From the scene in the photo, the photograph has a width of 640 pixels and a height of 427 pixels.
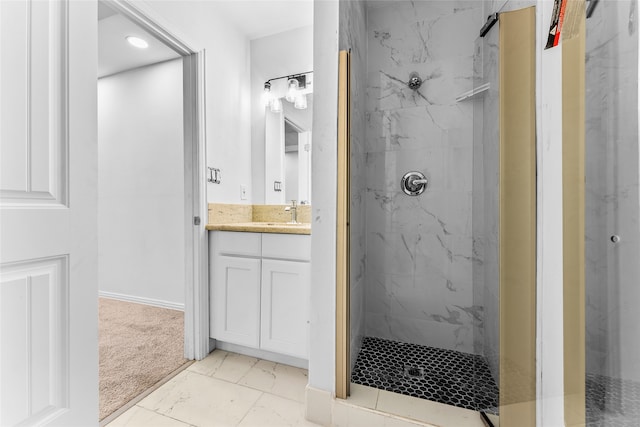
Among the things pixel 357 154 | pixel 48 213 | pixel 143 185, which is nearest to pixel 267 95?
pixel 357 154

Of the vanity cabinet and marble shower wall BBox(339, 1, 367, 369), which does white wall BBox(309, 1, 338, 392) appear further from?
A: the vanity cabinet

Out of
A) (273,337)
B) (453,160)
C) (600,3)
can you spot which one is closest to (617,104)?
(600,3)

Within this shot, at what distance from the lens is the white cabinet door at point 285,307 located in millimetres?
1545

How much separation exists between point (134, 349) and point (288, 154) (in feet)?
5.82

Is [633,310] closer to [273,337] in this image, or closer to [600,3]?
[600,3]

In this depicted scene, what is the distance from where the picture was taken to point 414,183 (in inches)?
69.6

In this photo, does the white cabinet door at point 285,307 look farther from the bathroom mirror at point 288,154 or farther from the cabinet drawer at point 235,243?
the bathroom mirror at point 288,154

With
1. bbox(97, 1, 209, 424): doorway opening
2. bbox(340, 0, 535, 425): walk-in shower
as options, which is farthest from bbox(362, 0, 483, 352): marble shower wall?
bbox(97, 1, 209, 424): doorway opening

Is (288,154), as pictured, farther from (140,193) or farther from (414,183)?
(140,193)

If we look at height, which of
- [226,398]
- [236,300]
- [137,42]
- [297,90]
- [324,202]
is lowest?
[226,398]

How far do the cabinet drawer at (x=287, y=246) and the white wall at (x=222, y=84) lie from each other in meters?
0.57

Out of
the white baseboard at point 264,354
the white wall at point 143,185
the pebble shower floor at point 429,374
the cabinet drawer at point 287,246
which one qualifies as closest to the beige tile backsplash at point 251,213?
the cabinet drawer at point 287,246

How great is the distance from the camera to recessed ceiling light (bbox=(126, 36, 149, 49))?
2.25 meters

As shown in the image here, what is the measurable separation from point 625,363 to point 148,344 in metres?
2.37
